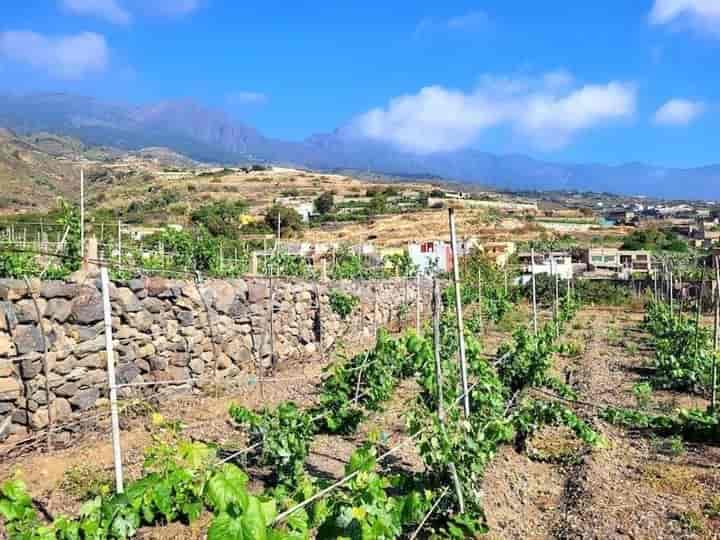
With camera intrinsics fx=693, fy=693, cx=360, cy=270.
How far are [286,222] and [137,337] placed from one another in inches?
1646

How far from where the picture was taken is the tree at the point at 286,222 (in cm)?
5022

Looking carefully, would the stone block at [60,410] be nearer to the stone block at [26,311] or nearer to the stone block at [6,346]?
the stone block at [6,346]

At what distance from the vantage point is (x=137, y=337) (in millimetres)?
10273

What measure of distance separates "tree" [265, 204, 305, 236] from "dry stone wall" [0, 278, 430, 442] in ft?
114

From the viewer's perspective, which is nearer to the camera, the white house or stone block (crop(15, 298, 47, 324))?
stone block (crop(15, 298, 47, 324))

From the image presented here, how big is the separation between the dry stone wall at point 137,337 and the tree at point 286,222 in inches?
1366

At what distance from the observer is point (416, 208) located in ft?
222

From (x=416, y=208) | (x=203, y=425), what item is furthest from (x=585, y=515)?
(x=416, y=208)

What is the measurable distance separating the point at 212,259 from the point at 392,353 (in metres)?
11.1

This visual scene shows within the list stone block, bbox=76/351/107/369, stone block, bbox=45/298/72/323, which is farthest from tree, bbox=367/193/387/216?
stone block, bbox=45/298/72/323

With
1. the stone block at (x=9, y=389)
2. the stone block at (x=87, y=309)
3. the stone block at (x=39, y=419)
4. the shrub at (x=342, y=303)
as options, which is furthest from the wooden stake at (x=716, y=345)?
the stone block at (x=9, y=389)

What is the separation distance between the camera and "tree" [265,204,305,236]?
50.2 m

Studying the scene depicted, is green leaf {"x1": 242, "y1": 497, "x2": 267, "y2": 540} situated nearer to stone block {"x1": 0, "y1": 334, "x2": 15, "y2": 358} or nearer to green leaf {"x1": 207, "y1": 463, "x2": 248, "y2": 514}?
green leaf {"x1": 207, "y1": 463, "x2": 248, "y2": 514}

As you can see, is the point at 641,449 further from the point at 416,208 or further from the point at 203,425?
the point at 416,208
